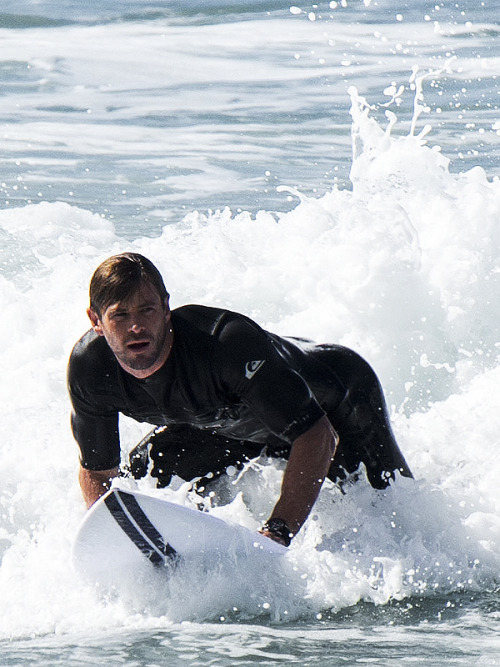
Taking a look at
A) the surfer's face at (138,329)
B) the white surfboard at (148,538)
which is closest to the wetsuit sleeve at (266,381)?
the surfer's face at (138,329)

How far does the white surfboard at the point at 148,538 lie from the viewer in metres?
3.56

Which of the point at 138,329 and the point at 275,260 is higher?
the point at 275,260

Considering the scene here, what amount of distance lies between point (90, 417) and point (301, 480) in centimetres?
78

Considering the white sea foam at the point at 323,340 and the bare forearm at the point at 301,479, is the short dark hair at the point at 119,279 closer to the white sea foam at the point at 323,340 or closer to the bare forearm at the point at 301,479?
the bare forearm at the point at 301,479

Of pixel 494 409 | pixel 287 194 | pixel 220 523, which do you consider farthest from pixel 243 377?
pixel 287 194

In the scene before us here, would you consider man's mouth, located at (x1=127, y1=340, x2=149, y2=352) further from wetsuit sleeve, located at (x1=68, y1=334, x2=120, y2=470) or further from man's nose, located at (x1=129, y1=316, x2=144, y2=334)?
wetsuit sleeve, located at (x1=68, y1=334, x2=120, y2=470)

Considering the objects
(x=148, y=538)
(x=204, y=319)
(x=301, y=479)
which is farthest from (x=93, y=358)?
(x=301, y=479)

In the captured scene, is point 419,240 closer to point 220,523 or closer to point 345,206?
point 345,206

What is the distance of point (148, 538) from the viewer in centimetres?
362

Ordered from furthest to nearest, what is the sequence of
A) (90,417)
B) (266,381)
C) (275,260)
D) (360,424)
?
(275,260)
(360,424)
(90,417)
(266,381)

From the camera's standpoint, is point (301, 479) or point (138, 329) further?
point (301, 479)

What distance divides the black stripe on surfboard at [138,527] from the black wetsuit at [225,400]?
0.36 m

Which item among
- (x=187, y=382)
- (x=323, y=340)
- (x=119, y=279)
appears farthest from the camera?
(x=323, y=340)

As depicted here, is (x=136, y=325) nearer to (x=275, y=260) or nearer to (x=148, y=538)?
(x=148, y=538)
